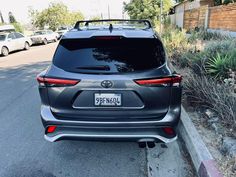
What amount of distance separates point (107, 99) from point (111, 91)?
11 centimetres

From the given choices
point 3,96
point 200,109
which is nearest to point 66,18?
point 3,96

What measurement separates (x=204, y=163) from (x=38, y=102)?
14.0 feet

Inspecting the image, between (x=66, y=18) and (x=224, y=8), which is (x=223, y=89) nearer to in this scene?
(x=224, y=8)

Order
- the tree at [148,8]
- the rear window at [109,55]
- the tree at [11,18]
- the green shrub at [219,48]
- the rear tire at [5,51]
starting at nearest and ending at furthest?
the rear window at [109,55] → the green shrub at [219,48] → the rear tire at [5,51] → the tree at [148,8] → the tree at [11,18]

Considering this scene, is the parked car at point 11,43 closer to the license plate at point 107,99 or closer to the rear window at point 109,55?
the rear window at point 109,55

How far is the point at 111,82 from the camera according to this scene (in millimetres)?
2768

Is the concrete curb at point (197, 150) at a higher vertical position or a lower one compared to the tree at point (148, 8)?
lower

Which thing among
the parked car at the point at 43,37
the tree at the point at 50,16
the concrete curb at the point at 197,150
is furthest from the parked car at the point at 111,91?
the tree at the point at 50,16

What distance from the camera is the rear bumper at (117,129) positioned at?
2910 millimetres

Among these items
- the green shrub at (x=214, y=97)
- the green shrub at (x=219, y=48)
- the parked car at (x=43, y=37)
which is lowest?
the parked car at (x=43, y=37)

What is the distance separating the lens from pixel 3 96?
6.50 m

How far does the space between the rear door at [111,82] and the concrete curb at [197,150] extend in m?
0.77

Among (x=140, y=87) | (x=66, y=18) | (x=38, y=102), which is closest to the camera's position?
(x=140, y=87)

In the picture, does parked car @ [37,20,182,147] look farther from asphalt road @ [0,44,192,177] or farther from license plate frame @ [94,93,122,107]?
asphalt road @ [0,44,192,177]
